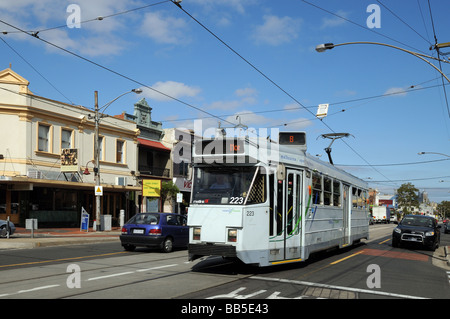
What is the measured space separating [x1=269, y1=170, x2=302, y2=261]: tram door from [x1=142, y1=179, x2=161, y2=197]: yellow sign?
24902 millimetres

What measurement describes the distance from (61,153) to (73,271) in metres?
20.2

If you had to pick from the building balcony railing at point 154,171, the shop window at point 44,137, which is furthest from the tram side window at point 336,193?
the building balcony railing at point 154,171

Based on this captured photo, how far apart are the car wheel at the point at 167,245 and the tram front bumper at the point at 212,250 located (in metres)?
5.65

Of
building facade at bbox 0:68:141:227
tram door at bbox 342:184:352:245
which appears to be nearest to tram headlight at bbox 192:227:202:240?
tram door at bbox 342:184:352:245

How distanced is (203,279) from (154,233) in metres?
6.22

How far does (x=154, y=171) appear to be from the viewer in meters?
39.8

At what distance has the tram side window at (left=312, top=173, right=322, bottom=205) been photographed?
12.7m

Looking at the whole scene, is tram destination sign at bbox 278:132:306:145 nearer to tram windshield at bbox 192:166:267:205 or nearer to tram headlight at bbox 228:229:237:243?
tram windshield at bbox 192:166:267:205

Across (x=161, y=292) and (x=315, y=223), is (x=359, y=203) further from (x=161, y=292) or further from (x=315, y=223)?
(x=161, y=292)

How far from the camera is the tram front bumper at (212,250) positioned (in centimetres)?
959

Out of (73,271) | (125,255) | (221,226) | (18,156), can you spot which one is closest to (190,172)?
(221,226)

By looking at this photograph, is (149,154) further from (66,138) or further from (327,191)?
(327,191)

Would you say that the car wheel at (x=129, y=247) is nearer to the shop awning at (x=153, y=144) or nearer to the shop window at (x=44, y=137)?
the shop window at (x=44, y=137)

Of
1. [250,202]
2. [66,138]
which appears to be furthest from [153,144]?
[250,202]
